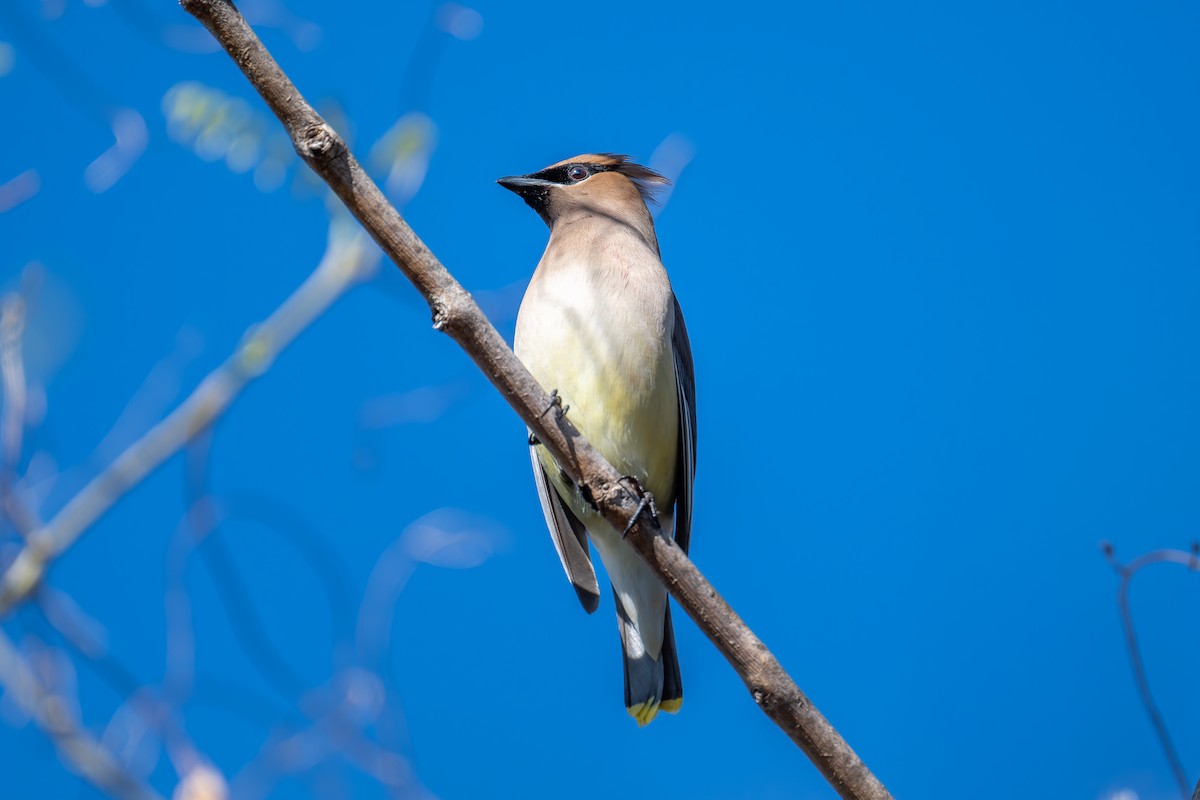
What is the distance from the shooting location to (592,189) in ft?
17.9

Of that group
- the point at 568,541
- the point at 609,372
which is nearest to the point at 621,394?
the point at 609,372

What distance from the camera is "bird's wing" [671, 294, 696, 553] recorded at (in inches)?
185

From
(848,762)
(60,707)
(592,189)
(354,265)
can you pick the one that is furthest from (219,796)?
(592,189)

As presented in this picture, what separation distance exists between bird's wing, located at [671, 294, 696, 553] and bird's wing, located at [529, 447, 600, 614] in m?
0.37

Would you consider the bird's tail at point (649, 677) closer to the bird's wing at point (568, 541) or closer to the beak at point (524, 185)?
the bird's wing at point (568, 541)

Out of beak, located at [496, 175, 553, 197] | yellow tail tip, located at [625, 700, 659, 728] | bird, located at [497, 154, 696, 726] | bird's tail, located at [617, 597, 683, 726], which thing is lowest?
yellow tail tip, located at [625, 700, 659, 728]

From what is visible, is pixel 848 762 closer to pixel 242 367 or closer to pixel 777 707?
pixel 777 707

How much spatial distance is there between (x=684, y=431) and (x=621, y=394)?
16.3 inches

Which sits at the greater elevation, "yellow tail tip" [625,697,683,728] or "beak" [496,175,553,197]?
"beak" [496,175,553,197]

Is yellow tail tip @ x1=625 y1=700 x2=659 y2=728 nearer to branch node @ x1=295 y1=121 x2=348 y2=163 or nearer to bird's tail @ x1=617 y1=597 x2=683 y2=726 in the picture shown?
bird's tail @ x1=617 y1=597 x2=683 y2=726

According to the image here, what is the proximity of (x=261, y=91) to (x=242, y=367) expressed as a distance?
8.33 feet

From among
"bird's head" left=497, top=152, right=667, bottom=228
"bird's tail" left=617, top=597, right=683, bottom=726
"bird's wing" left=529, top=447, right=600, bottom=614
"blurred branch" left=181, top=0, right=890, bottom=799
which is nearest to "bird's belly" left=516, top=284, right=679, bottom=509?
"bird's wing" left=529, top=447, right=600, bottom=614

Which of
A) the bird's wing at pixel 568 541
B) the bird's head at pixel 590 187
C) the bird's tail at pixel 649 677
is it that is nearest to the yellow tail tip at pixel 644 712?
the bird's tail at pixel 649 677

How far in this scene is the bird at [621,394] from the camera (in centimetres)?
441
